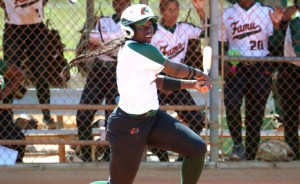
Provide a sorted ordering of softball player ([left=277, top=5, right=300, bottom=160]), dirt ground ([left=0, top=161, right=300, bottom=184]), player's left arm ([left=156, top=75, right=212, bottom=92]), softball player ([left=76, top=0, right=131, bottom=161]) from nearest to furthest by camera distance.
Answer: player's left arm ([left=156, top=75, right=212, bottom=92]) < dirt ground ([left=0, top=161, right=300, bottom=184]) < softball player ([left=76, top=0, right=131, bottom=161]) < softball player ([left=277, top=5, right=300, bottom=160])

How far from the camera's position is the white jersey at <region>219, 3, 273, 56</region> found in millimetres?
7305

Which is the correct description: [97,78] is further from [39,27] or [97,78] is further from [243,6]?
[243,6]

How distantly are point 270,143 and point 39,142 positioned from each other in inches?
92.8

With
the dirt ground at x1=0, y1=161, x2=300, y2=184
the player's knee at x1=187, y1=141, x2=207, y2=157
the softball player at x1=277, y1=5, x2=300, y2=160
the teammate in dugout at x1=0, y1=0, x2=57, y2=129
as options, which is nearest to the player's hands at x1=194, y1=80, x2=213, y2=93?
the player's knee at x1=187, y1=141, x2=207, y2=157

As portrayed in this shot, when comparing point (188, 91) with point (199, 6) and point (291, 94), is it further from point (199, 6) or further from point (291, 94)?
point (291, 94)

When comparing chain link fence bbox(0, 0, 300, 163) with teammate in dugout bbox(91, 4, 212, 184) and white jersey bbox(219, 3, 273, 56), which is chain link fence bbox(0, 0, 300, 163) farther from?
teammate in dugout bbox(91, 4, 212, 184)

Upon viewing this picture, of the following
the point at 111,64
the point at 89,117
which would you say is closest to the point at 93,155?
the point at 89,117

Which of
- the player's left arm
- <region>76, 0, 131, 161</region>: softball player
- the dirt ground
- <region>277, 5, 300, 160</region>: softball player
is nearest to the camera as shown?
the player's left arm

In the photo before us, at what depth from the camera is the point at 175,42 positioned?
7242 mm

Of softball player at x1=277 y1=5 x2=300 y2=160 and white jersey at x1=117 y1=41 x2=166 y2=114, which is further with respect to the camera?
softball player at x1=277 y1=5 x2=300 y2=160

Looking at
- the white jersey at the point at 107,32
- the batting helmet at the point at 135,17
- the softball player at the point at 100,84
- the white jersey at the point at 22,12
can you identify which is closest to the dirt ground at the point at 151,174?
the softball player at the point at 100,84

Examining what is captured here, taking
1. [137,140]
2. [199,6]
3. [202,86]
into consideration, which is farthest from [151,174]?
[202,86]

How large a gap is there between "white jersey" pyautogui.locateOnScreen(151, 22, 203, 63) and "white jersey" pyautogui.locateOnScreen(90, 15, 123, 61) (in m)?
0.39

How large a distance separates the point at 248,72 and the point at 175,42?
840 mm
